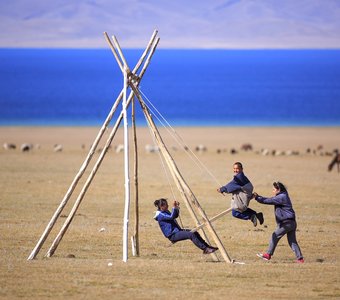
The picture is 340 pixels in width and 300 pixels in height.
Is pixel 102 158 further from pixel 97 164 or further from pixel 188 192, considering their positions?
pixel 188 192

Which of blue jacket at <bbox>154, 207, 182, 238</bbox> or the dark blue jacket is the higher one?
the dark blue jacket

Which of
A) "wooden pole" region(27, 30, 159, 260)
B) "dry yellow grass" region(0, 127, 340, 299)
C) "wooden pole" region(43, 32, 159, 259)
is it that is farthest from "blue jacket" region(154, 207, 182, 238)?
"wooden pole" region(27, 30, 159, 260)

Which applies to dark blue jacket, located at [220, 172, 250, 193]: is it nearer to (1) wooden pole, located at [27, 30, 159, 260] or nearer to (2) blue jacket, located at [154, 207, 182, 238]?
(2) blue jacket, located at [154, 207, 182, 238]

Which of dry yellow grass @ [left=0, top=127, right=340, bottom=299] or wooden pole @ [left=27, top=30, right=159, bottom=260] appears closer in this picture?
dry yellow grass @ [left=0, top=127, right=340, bottom=299]

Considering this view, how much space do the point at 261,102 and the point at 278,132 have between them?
47.3 meters

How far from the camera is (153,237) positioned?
20.7 meters

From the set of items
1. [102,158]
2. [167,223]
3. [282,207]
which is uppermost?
[102,158]

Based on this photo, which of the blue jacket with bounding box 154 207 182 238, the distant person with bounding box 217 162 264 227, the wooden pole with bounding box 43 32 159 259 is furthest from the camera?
the wooden pole with bounding box 43 32 159 259

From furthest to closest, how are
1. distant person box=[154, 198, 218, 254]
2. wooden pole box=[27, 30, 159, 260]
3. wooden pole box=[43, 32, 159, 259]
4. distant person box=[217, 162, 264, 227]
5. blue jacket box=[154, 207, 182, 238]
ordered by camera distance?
1. wooden pole box=[43, 32, 159, 259]
2. wooden pole box=[27, 30, 159, 260]
3. blue jacket box=[154, 207, 182, 238]
4. distant person box=[154, 198, 218, 254]
5. distant person box=[217, 162, 264, 227]

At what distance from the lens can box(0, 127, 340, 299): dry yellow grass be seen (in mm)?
14312

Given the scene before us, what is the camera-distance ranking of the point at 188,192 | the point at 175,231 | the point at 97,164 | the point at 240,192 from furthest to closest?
the point at 97,164, the point at 188,192, the point at 175,231, the point at 240,192

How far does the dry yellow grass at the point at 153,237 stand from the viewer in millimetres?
14312

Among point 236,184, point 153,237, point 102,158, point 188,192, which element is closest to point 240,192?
point 236,184

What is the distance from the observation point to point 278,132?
60.9 metres
